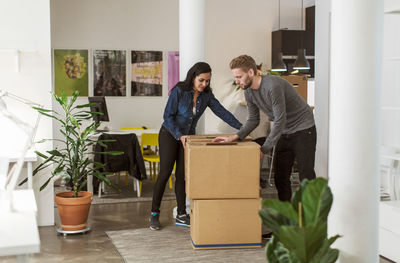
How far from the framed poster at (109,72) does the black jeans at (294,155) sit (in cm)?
467

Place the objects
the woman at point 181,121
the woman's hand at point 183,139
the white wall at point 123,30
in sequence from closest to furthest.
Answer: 1. the woman's hand at point 183,139
2. the woman at point 181,121
3. the white wall at point 123,30

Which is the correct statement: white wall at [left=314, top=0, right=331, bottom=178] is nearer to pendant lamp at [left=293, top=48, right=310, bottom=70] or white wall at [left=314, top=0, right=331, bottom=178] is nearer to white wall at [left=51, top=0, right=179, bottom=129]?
pendant lamp at [left=293, top=48, right=310, bottom=70]

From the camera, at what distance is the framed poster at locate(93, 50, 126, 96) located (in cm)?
863

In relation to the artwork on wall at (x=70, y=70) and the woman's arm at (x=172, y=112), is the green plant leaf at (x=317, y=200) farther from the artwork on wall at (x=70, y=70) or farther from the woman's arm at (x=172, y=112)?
the artwork on wall at (x=70, y=70)

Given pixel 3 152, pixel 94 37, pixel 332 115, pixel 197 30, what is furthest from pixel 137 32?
pixel 332 115

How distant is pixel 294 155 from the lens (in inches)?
181

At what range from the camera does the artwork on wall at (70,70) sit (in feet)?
27.7

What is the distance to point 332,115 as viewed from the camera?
10.1 ft

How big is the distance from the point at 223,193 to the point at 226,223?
0.27 m

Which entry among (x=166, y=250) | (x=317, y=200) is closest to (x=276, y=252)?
(x=317, y=200)

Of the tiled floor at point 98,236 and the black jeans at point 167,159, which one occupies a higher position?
the black jeans at point 167,159

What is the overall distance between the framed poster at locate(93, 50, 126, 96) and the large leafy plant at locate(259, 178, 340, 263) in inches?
244

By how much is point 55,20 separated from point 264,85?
5001 mm

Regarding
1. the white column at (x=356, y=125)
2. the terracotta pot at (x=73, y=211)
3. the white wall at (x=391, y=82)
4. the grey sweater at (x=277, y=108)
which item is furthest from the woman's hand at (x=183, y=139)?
the white wall at (x=391, y=82)
